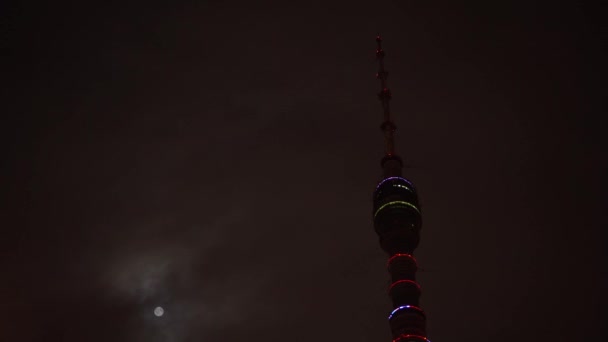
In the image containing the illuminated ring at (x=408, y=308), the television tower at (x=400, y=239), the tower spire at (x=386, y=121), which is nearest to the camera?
the television tower at (x=400, y=239)

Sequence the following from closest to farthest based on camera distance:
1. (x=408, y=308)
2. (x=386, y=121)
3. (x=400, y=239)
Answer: (x=408, y=308) → (x=400, y=239) → (x=386, y=121)

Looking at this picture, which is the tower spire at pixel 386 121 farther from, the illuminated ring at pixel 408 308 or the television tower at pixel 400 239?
the illuminated ring at pixel 408 308

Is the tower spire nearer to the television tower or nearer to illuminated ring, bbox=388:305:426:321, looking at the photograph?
the television tower

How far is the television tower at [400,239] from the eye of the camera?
284ft

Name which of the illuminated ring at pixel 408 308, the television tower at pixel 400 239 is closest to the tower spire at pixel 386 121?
the television tower at pixel 400 239

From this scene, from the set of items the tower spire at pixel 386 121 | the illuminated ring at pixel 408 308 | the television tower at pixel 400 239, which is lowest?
the illuminated ring at pixel 408 308

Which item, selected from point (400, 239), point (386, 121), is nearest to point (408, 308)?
point (400, 239)

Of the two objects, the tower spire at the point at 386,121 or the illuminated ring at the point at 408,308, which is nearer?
the illuminated ring at the point at 408,308

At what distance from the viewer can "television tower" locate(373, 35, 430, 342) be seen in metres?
86.7

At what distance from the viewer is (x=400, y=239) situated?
95.6 m

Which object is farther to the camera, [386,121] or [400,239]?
[386,121]

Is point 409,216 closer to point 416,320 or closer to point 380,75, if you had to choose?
point 416,320

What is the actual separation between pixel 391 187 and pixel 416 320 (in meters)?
22.3

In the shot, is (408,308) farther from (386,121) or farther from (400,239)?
(386,121)
